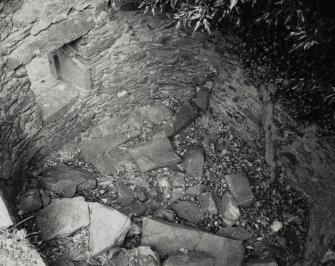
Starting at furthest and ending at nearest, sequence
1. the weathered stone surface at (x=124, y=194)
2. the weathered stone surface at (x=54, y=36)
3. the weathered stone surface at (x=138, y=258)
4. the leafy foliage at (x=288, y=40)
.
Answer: the weathered stone surface at (x=124, y=194)
the weathered stone surface at (x=138, y=258)
the weathered stone surface at (x=54, y=36)
the leafy foliage at (x=288, y=40)

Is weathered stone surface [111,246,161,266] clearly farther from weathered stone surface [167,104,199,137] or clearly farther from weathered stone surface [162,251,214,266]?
weathered stone surface [167,104,199,137]

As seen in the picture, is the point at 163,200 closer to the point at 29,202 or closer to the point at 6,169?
the point at 29,202

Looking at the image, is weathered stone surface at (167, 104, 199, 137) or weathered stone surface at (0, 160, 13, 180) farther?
weathered stone surface at (167, 104, 199, 137)

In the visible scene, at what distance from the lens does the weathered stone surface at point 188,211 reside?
4.00 metres

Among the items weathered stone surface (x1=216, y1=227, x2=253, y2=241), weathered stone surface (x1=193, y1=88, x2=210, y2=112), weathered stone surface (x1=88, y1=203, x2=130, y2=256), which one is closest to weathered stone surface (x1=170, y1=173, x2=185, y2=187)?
weathered stone surface (x1=216, y1=227, x2=253, y2=241)

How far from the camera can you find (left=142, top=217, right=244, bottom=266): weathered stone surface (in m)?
3.61

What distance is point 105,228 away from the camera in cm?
353

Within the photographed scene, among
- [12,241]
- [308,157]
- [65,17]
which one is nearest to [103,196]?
[12,241]

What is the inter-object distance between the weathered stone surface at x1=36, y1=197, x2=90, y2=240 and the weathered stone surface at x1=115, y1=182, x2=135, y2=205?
481 mm

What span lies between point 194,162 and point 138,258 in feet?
4.88

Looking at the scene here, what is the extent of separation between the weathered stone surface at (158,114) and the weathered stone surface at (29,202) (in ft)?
5.94

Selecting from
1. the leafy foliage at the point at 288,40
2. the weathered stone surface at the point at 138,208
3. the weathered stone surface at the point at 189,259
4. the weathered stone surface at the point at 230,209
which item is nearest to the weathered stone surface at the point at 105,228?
the weathered stone surface at the point at 138,208

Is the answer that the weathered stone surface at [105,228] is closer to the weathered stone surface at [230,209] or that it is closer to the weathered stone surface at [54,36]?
the weathered stone surface at [230,209]

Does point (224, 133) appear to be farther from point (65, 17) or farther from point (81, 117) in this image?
point (65, 17)
